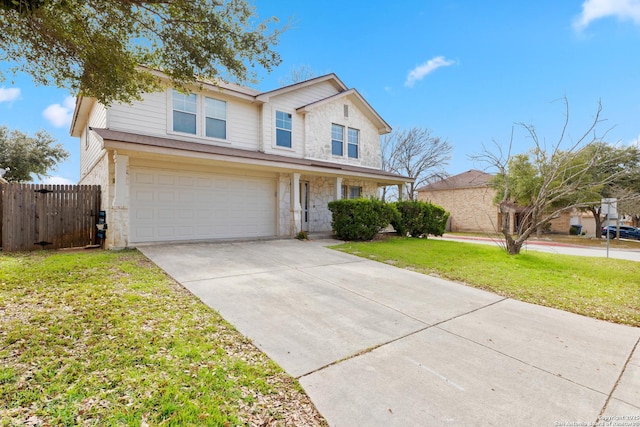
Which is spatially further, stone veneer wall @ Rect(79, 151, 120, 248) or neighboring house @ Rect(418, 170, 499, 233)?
neighboring house @ Rect(418, 170, 499, 233)

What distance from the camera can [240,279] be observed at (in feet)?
17.9

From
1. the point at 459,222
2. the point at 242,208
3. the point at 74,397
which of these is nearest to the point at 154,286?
the point at 74,397

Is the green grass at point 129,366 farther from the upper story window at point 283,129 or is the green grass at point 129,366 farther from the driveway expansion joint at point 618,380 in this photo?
the upper story window at point 283,129

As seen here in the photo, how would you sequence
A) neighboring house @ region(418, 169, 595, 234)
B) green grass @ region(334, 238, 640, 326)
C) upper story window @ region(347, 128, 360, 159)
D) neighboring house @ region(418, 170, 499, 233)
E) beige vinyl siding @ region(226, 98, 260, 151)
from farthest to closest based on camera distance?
neighboring house @ region(418, 170, 499, 233), neighboring house @ region(418, 169, 595, 234), upper story window @ region(347, 128, 360, 159), beige vinyl siding @ region(226, 98, 260, 151), green grass @ region(334, 238, 640, 326)

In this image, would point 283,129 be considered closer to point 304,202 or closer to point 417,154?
point 304,202

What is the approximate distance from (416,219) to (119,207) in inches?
433

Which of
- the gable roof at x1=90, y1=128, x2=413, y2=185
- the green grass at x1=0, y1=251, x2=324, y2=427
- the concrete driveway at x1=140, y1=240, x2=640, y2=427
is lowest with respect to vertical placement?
the concrete driveway at x1=140, y1=240, x2=640, y2=427

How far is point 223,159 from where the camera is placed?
29.3 ft

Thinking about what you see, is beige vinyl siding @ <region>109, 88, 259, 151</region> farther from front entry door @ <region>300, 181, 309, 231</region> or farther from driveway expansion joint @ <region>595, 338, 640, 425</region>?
driveway expansion joint @ <region>595, 338, 640, 425</region>

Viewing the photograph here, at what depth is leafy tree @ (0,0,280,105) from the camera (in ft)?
15.1

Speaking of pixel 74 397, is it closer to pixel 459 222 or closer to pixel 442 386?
pixel 442 386

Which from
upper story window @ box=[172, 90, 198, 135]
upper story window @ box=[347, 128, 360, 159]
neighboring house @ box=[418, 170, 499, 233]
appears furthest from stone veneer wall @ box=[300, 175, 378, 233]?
neighboring house @ box=[418, 170, 499, 233]

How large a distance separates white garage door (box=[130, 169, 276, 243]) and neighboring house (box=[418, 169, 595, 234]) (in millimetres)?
17408

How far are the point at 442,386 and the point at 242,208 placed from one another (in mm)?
9389
